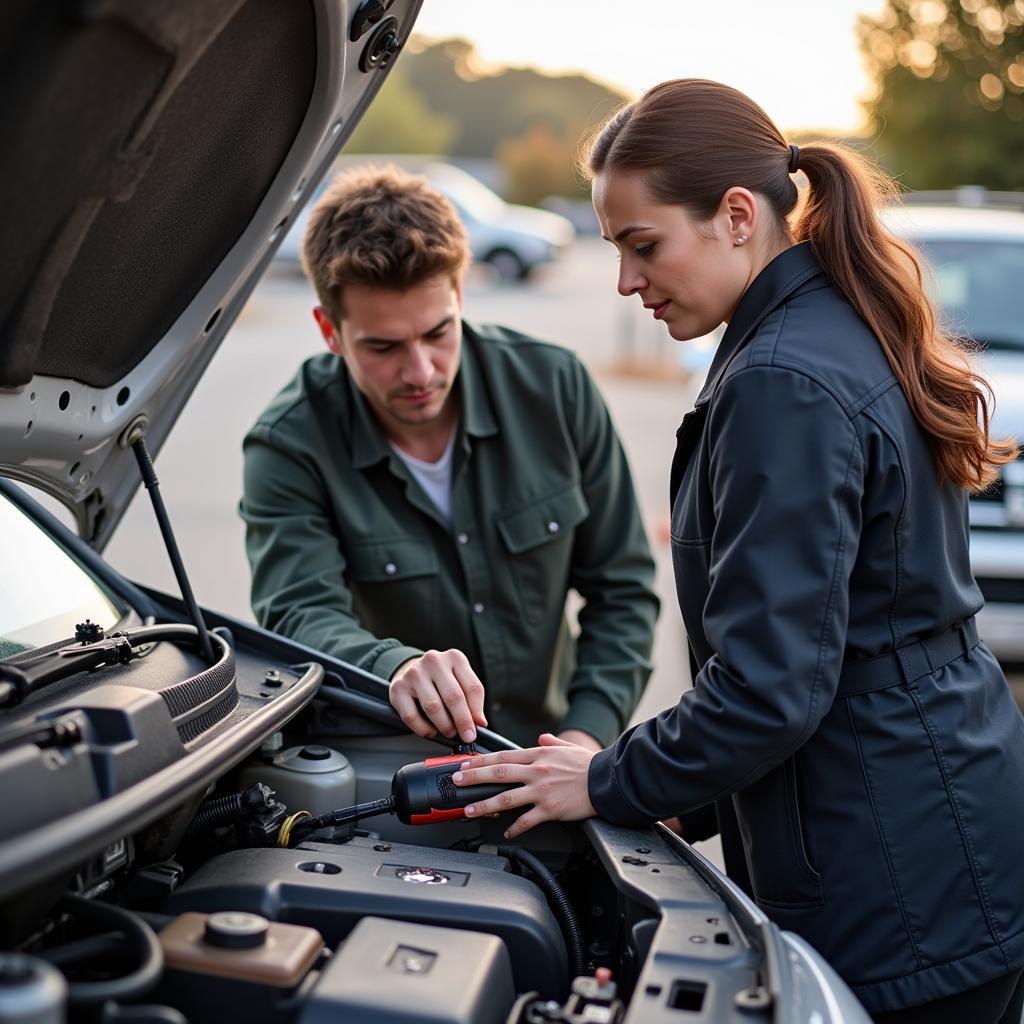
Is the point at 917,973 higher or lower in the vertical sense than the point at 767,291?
lower

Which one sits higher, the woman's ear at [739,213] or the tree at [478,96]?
the tree at [478,96]

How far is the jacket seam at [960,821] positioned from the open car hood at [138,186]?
1.33 m

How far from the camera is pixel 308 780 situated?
2.21 metres

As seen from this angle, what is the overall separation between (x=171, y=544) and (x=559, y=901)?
94 cm

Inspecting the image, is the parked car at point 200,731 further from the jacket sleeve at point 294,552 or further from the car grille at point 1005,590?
the car grille at point 1005,590

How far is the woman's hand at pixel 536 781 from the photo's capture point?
6.43ft

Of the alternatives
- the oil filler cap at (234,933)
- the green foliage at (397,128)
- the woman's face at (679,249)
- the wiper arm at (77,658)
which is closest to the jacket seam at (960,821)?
the woman's face at (679,249)

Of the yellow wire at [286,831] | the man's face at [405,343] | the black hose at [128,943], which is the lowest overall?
the yellow wire at [286,831]

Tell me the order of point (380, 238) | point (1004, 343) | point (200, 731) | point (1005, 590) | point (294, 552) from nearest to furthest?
point (200, 731) < point (380, 238) < point (294, 552) < point (1005, 590) < point (1004, 343)

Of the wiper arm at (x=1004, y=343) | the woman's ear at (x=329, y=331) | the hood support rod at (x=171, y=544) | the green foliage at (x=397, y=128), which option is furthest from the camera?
the green foliage at (x=397, y=128)

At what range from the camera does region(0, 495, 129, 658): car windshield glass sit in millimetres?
2098

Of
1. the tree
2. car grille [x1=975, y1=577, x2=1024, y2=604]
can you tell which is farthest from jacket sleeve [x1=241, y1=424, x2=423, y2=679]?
the tree

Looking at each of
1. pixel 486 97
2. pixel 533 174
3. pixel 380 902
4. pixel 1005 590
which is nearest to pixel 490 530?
pixel 380 902

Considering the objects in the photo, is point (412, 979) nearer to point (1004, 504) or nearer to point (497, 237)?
point (1004, 504)
